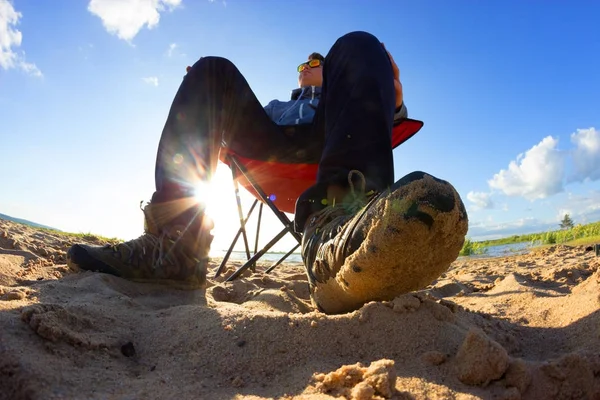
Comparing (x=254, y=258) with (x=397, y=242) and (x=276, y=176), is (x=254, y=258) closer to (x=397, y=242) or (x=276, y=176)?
(x=276, y=176)

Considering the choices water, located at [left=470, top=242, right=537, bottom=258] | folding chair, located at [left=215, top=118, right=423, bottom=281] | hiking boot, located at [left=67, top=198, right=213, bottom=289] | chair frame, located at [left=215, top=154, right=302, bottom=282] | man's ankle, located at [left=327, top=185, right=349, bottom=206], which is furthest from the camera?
water, located at [left=470, top=242, right=537, bottom=258]

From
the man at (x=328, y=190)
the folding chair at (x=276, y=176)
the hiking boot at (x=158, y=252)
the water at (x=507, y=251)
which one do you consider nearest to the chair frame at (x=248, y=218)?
the folding chair at (x=276, y=176)

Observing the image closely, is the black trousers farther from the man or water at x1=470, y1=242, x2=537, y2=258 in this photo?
water at x1=470, y1=242, x2=537, y2=258

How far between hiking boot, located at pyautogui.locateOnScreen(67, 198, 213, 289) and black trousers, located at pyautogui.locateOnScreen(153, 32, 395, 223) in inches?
3.0

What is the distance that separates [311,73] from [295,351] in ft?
5.65

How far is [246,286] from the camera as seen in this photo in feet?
6.59

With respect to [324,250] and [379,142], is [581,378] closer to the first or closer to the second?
[324,250]

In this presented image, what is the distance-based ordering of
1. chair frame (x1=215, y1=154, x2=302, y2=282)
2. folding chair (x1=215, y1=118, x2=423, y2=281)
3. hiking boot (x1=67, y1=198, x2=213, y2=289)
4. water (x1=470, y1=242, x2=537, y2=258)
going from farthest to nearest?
water (x1=470, y1=242, x2=537, y2=258) < folding chair (x1=215, y1=118, x2=423, y2=281) < chair frame (x1=215, y1=154, x2=302, y2=282) < hiking boot (x1=67, y1=198, x2=213, y2=289)

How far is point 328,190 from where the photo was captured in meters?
1.27

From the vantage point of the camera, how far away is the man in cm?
73

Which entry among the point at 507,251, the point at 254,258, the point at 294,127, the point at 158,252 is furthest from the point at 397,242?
the point at 507,251

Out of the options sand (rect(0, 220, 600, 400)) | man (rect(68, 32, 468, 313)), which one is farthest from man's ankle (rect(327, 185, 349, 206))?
sand (rect(0, 220, 600, 400))

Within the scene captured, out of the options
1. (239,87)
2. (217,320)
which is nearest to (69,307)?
(217,320)

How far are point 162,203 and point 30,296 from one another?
584mm
